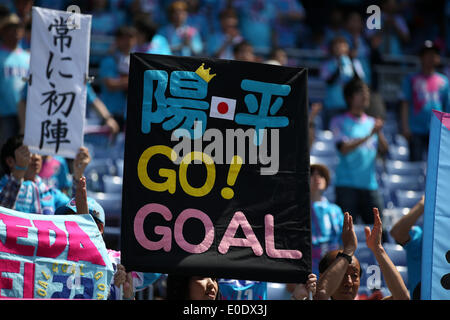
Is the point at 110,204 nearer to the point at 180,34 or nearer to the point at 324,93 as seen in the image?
the point at 180,34

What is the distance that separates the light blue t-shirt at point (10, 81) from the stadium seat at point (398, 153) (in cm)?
458

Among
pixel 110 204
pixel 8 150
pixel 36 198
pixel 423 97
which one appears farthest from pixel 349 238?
pixel 423 97

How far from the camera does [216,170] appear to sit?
164 inches

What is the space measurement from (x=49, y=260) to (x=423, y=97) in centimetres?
601

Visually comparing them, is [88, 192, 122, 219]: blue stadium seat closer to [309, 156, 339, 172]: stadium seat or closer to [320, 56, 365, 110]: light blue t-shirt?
[309, 156, 339, 172]: stadium seat

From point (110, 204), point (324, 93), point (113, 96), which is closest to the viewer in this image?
point (110, 204)

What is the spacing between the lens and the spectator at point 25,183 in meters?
5.18

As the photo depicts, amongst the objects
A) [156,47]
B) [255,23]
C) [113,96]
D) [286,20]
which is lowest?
[113,96]

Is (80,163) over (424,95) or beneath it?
beneath

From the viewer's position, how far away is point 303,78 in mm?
4320

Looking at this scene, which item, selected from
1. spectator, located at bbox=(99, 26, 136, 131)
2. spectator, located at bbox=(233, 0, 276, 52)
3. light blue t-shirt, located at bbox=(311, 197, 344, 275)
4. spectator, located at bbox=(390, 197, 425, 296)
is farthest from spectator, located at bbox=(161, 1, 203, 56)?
spectator, located at bbox=(390, 197, 425, 296)

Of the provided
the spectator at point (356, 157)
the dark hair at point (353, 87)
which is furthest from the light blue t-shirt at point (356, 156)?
the dark hair at point (353, 87)

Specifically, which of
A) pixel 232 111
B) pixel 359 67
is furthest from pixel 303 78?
pixel 359 67
